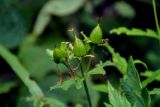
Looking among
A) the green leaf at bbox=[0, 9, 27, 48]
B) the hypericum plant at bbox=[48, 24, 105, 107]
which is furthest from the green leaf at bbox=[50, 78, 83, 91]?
the green leaf at bbox=[0, 9, 27, 48]

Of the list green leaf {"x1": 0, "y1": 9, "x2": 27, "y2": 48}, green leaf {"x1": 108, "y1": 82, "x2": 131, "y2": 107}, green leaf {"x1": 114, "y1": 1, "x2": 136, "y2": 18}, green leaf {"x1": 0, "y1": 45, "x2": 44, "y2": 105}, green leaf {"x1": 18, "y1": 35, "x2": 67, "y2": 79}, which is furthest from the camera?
green leaf {"x1": 114, "y1": 1, "x2": 136, "y2": 18}

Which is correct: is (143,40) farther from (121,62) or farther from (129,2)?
(121,62)


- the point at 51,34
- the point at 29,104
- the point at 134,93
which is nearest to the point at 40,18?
the point at 51,34

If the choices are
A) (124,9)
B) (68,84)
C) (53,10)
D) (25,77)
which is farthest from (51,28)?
(68,84)

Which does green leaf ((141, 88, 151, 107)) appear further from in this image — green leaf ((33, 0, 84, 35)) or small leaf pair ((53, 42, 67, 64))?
green leaf ((33, 0, 84, 35))

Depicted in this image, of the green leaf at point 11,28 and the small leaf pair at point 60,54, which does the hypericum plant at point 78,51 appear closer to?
the small leaf pair at point 60,54

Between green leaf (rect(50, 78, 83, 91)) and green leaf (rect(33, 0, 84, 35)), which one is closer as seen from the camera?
green leaf (rect(50, 78, 83, 91))

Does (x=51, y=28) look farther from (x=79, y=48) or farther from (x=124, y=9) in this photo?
(x=79, y=48)

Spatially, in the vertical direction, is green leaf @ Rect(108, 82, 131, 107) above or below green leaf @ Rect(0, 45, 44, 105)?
below
